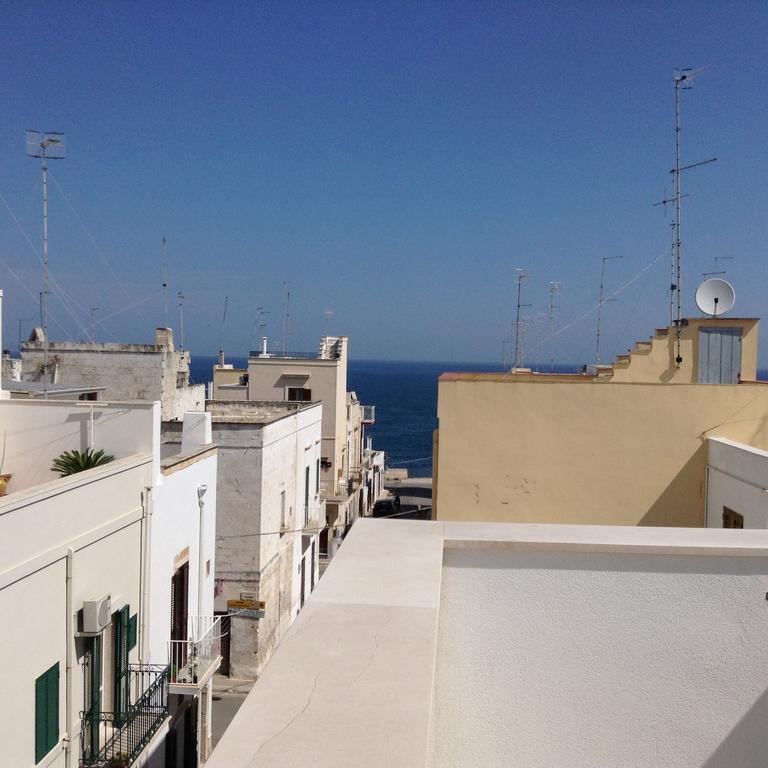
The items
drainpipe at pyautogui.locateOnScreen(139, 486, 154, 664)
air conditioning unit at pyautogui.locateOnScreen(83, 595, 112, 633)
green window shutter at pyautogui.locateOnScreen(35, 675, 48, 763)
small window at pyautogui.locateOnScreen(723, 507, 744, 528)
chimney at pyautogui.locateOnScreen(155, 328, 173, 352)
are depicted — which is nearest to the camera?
small window at pyautogui.locateOnScreen(723, 507, 744, 528)

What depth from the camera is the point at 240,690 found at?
16984 mm

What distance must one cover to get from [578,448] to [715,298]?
12.5 ft

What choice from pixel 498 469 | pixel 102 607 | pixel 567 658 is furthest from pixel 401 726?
pixel 102 607

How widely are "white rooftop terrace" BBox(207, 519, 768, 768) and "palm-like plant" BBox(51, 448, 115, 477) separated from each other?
25.4ft

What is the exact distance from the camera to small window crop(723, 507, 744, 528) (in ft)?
22.1

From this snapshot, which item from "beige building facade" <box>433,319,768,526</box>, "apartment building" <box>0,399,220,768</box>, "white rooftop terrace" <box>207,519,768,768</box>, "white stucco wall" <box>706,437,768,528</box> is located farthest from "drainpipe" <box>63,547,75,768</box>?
"white stucco wall" <box>706,437,768,528</box>

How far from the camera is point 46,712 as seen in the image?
809cm

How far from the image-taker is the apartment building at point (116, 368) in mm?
21484

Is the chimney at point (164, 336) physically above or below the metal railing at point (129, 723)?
above

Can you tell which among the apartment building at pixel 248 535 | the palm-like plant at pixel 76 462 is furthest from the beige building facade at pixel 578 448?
the apartment building at pixel 248 535

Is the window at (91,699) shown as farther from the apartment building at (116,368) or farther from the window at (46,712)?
the apartment building at (116,368)

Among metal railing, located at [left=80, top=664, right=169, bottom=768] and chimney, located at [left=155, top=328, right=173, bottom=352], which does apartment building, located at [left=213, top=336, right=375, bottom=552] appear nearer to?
chimney, located at [left=155, top=328, right=173, bottom=352]

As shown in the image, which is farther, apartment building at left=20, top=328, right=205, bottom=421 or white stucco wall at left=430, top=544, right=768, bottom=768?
apartment building at left=20, top=328, right=205, bottom=421

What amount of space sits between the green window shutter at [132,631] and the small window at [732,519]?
24.3ft
